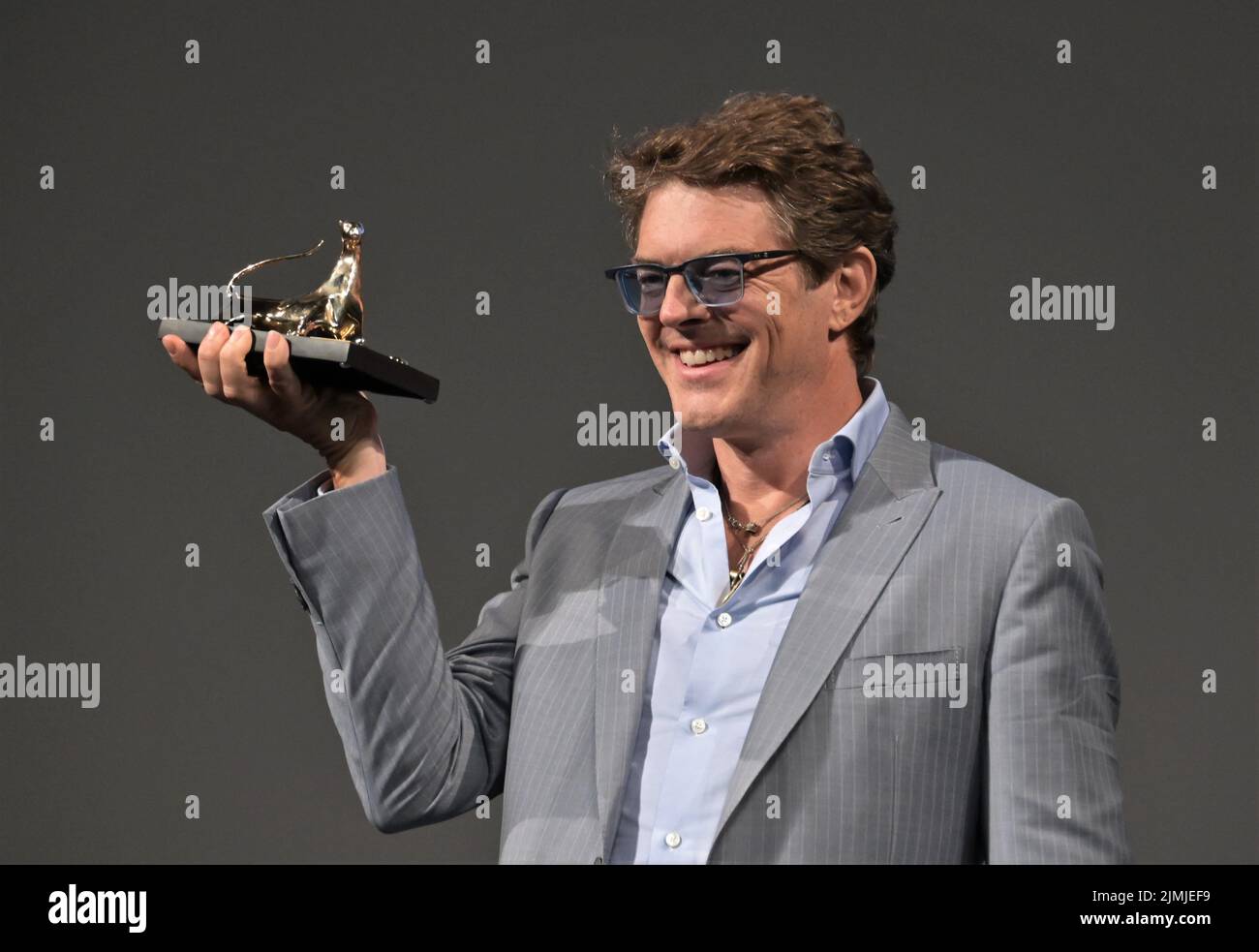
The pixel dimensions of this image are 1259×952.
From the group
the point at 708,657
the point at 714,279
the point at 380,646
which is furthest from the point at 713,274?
the point at 380,646

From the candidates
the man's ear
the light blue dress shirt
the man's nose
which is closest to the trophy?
the man's nose

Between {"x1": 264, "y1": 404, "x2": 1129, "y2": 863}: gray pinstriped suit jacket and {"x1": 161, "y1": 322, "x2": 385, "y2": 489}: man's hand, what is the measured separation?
50 millimetres

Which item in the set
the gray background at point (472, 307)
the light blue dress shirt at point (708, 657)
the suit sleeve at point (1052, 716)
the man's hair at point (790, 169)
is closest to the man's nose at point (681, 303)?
the man's hair at point (790, 169)

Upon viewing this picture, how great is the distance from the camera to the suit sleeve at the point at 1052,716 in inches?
71.2

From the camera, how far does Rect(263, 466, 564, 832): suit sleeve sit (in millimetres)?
1929

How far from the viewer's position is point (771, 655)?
6.38ft

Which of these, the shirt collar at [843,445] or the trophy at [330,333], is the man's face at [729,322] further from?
the trophy at [330,333]

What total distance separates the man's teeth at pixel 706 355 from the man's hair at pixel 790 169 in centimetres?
15

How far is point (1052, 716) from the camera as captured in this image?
183cm

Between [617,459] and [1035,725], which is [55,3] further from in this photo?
[1035,725]

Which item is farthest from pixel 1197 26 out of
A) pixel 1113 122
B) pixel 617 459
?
pixel 617 459

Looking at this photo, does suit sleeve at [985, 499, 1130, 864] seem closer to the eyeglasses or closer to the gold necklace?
the gold necklace

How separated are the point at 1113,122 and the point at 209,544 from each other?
6.66 feet

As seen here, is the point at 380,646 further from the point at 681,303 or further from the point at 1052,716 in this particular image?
the point at 1052,716
